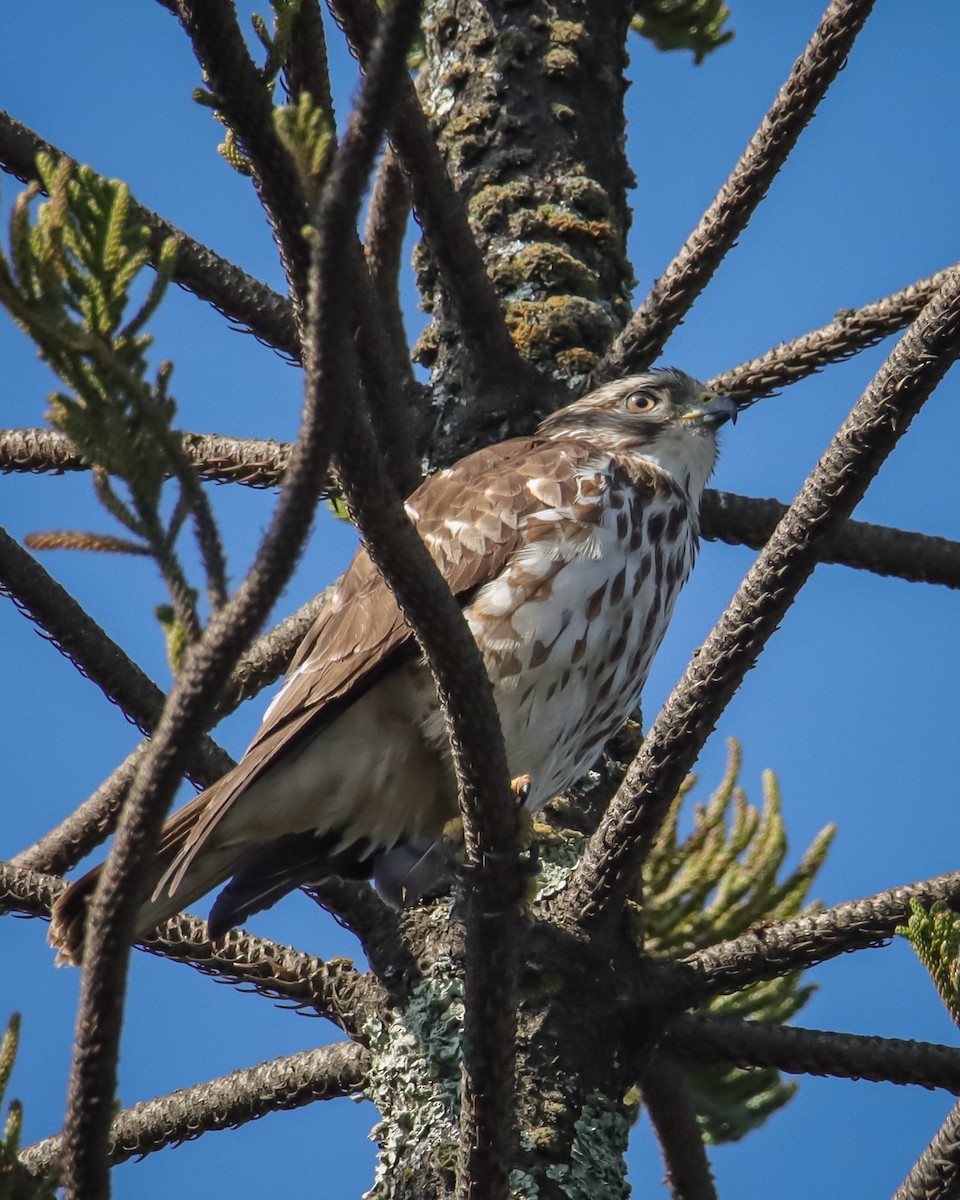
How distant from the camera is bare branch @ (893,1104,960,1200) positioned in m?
3.03

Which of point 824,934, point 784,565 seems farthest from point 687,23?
point 824,934

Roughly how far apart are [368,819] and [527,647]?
0.60 m

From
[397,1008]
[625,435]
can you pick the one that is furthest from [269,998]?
[625,435]

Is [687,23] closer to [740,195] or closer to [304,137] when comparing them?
[740,195]

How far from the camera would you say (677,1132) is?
4031 mm

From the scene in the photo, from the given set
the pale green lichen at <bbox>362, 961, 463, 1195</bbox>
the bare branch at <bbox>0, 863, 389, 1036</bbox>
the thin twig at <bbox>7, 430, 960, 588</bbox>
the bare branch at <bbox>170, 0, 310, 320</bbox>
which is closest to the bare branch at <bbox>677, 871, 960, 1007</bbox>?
the pale green lichen at <bbox>362, 961, 463, 1195</bbox>

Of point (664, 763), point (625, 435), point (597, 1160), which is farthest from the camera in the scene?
point (625, 435)

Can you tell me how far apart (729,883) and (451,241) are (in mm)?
1873

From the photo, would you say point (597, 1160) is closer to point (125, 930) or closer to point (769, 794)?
point (769, 794)

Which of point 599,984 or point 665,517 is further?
point 665,517

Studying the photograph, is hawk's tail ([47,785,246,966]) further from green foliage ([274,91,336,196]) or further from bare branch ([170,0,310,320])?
green foliage ([274,91,336,196])

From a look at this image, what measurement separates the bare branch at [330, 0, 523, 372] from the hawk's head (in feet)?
0.90

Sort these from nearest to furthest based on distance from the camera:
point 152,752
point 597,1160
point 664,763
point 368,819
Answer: point 152,752 < point 664,763 < point 597,1160 < point 368,819

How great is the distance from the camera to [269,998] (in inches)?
149
